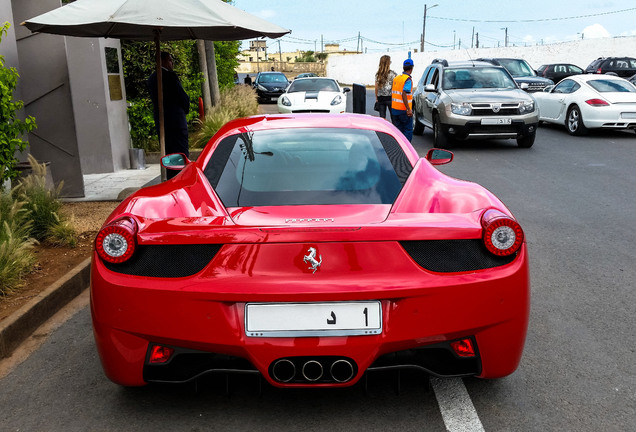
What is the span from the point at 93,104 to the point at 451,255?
32.7 ft

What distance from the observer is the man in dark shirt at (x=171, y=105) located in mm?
9039

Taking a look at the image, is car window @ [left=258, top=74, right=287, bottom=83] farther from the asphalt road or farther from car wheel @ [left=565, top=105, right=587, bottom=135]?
the asphalt road

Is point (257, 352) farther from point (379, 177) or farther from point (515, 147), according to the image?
point (515, 147)

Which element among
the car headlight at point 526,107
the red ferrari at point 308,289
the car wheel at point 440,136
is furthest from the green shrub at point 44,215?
the car headlight at point 526,107

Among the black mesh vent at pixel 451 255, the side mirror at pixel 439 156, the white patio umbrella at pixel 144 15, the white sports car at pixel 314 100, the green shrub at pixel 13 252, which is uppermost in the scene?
the white patio umbrella at pixel 144 15

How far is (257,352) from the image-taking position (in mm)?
2725

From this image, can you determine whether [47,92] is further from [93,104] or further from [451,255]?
[451,255]

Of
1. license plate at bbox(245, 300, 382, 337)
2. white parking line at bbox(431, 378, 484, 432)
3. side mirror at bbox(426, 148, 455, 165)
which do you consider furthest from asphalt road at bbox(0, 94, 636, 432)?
side mirror at bbox(426, 148, 455, 165)

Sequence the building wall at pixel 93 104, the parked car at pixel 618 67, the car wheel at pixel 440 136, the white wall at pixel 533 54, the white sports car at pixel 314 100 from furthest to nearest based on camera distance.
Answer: the white wall at pixel 533 54, the parked car at pixel 618 67, the white sports car at pixel 314 100, the car wheel at pixel 440 136, the building wall at pixel 93 104

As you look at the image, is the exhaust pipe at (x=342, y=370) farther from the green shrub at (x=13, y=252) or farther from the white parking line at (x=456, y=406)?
the green shrub at (x=13, y=252)

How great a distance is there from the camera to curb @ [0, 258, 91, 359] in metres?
4.06

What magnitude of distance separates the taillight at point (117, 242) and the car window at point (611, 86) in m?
15.4

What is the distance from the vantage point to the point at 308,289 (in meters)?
2.70

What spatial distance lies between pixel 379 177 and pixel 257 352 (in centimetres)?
117
